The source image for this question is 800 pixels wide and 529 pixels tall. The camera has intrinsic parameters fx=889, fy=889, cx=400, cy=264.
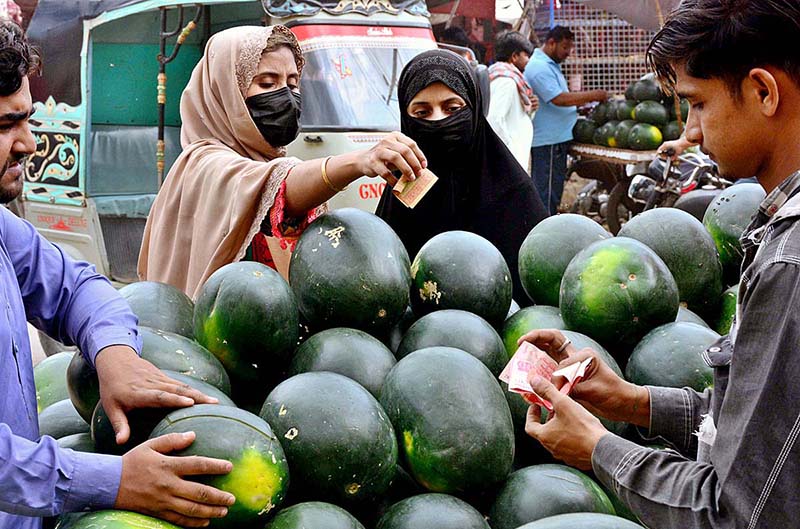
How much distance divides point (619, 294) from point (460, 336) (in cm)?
45

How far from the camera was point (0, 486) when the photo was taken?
159cm

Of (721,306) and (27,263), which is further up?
(27,263)

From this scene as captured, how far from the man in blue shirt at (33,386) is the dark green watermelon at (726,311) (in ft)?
5.42

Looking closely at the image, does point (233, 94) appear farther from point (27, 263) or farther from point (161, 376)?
point (161, 376)

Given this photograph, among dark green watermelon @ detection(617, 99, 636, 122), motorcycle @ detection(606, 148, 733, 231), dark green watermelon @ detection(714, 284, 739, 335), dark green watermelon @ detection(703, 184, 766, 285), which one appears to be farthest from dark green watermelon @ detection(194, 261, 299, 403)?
dark green watermelon @ detection(617, 99, 636, 122)

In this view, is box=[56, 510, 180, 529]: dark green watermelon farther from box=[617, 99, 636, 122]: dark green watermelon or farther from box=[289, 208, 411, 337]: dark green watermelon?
box=[617, 99, 636, 122]: dark green watermelon

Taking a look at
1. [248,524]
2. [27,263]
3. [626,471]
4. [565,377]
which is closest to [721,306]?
[565,377]

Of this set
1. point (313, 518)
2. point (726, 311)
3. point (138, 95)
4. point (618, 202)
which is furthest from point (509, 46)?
point (313, 518)

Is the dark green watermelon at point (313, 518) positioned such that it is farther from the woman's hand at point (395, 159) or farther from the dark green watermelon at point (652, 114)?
the dark green watermelon at point (652, 114)

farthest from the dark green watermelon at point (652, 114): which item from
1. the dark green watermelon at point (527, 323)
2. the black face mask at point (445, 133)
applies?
the dark green watermelon at point (527, 323)

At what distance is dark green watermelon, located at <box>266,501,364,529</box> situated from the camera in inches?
70.4

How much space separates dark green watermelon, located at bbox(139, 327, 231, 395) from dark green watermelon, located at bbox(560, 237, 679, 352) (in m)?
0.98

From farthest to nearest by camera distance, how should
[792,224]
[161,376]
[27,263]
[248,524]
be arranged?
[27,263]
[161,376]
[248,524]
[792,224]

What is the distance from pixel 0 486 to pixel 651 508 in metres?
1.16
